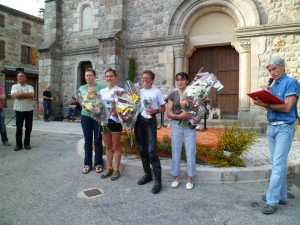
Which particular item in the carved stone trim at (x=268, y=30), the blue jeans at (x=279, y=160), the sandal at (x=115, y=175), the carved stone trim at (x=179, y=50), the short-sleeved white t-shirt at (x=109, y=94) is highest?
the carved stone trim at (x=268, y=30)

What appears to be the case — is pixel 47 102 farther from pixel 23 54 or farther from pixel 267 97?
pixel 23 54

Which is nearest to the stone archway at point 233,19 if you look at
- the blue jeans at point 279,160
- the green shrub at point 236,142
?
the green shrub at point 236,142

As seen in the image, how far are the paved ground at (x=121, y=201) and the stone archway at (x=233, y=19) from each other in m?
5.15

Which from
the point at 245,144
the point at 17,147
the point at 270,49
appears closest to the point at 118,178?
the point at 245,144

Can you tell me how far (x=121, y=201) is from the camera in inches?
116

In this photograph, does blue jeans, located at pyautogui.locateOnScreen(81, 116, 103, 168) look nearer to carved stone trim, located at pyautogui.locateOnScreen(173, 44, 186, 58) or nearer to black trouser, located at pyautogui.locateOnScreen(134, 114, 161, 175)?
black trouser, located at pyautogui.locateOnScreen(134, 114, 161, 175)

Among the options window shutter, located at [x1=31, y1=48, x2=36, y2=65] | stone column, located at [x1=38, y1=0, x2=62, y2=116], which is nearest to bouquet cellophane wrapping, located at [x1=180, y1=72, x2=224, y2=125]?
stone column, located at [x1=38, y1=0, x2=62, y2=116]

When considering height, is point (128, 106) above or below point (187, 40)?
below

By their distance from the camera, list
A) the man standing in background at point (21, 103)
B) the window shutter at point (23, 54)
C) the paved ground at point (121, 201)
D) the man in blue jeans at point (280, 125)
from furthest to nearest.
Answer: the window shutter at point (23, 54)
the man standing in background at point (21, 103)
the man in blue jeans at point (280, 125)
the paved ground at point (121, 201)

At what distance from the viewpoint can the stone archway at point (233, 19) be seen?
838cm

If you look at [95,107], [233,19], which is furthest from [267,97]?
[233,19]

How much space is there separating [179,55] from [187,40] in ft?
2.55

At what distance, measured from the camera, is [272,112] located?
2.80 metres

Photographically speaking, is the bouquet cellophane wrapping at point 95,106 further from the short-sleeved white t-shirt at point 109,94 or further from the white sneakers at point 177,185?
the white sneakers at point 177,185
